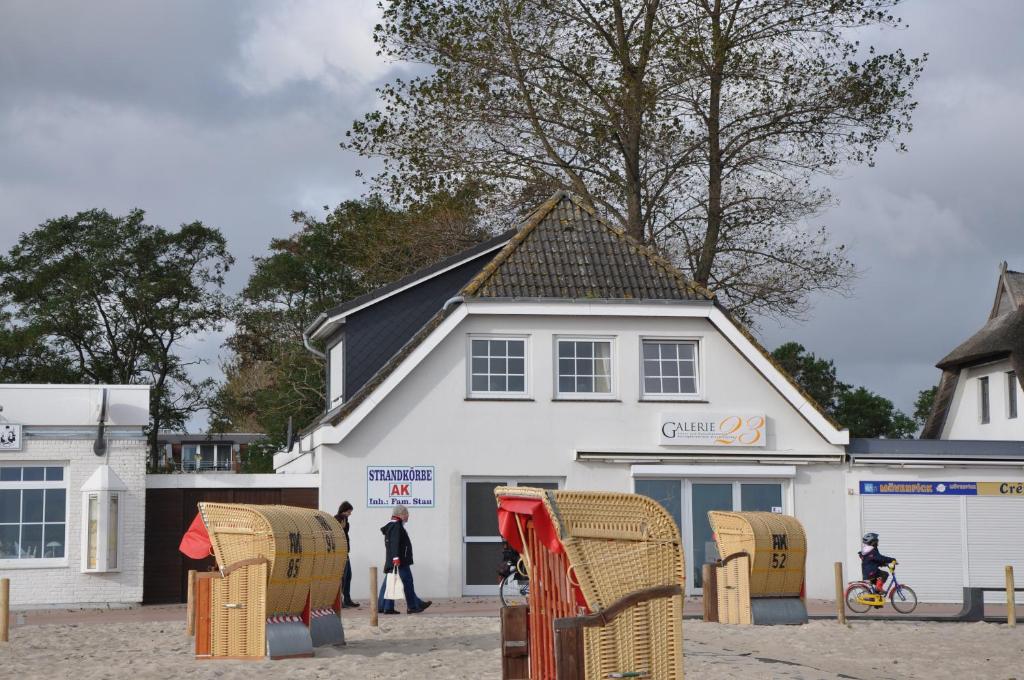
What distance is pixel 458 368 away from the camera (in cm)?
2589

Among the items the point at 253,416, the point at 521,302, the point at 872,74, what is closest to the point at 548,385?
the point at 521,302

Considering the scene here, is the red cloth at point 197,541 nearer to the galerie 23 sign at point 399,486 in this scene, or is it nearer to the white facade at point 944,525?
the galerie 23 sign at point 399,486

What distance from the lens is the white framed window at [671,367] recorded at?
26.7m

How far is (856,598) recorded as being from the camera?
23062 mm

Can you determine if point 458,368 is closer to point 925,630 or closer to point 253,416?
point 925,630

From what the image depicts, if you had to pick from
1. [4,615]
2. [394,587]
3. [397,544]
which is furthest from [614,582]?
[397,544]

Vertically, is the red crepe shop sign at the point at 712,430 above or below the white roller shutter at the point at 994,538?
above

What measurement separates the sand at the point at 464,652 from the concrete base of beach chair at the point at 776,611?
287 millimetres

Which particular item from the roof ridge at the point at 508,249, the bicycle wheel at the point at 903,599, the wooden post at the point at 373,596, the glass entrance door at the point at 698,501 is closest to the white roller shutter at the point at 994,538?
the glass entrance door at the point at 698,501

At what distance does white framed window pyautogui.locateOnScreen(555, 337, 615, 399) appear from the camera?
26.3 meters

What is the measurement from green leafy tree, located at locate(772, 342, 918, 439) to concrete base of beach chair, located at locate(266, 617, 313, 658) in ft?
157

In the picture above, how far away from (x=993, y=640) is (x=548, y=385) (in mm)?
9955

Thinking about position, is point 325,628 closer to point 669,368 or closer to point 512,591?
point 512,591

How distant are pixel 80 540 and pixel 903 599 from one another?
43.8 feet
